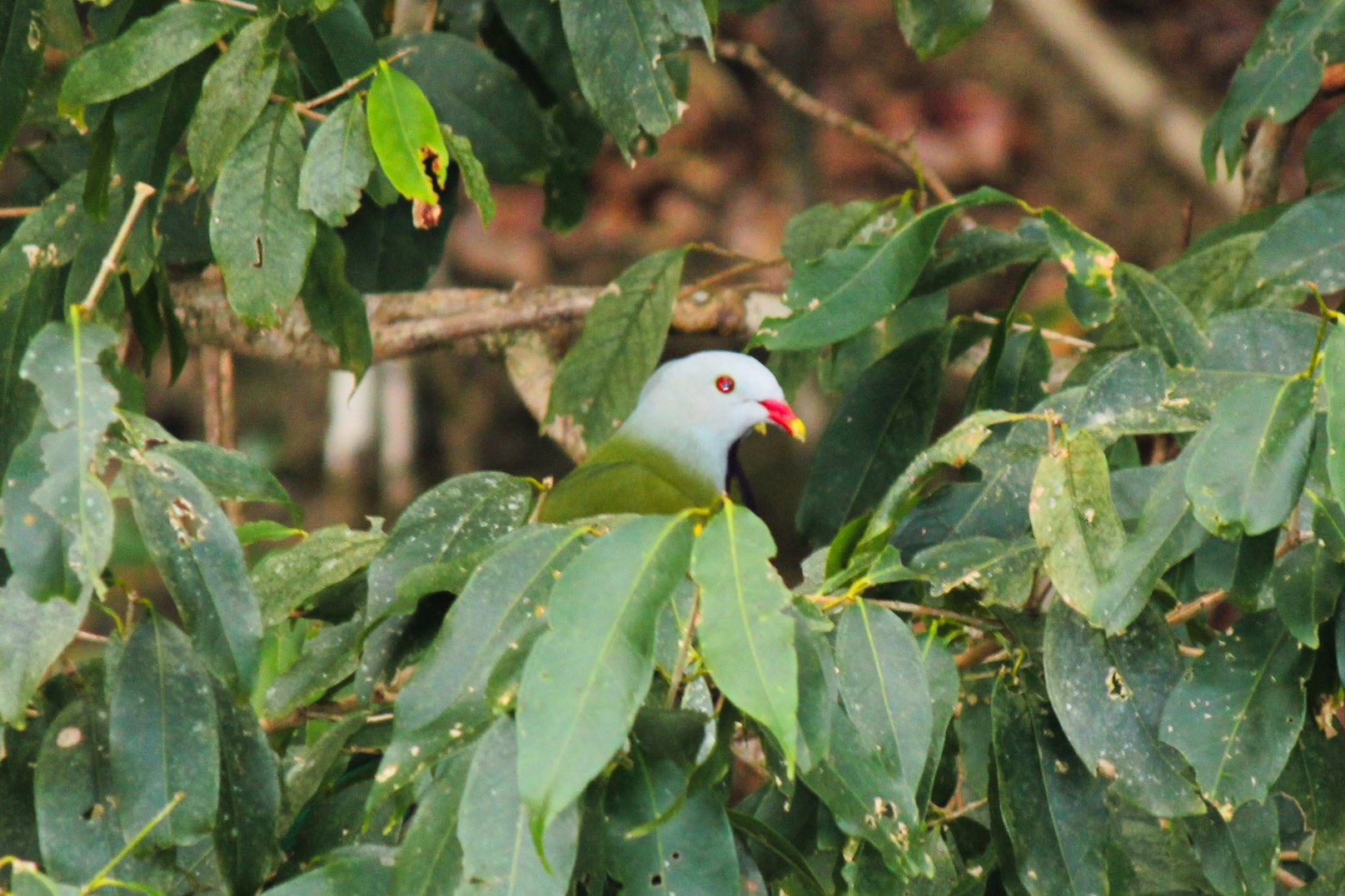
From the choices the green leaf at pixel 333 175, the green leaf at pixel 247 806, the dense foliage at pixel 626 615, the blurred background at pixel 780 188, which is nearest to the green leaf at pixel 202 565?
the dense foliage at pixel 626 615

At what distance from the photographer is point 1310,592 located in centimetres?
127

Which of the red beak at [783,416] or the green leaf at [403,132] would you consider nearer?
the green leaf at [403,132]

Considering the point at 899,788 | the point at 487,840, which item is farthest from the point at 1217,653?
the point at 487,840

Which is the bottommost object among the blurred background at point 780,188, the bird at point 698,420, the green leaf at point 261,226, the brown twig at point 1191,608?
the blurred background at point 780,188

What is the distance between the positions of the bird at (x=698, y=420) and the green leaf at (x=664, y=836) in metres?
1.39

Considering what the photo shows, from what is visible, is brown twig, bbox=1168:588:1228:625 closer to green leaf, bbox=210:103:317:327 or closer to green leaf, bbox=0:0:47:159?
green leaf, bbox=210:103:317:327

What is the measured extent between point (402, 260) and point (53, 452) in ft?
4.57

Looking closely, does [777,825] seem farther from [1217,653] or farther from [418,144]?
[418,144]

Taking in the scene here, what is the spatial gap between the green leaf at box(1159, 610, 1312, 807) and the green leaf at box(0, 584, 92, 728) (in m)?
0.87

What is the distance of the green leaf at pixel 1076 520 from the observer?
1293 mm

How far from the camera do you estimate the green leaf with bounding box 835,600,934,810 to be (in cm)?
125

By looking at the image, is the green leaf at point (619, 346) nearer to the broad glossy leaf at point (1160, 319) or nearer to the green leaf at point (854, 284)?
the green leaf at point (854, 284)

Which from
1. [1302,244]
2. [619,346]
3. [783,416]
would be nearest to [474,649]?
[1302,244]

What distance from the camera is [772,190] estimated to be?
653cm
